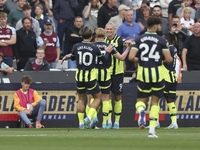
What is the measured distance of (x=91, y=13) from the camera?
20.9 m

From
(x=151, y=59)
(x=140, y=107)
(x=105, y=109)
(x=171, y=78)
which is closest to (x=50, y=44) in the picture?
(x=105, y=109)

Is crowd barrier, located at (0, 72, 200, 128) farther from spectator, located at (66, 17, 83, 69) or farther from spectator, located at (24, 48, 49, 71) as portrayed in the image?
spectator, located at (66, 17, 83, 69)

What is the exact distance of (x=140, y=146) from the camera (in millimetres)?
8758

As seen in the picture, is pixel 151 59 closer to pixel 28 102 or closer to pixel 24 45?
pixel 28 102

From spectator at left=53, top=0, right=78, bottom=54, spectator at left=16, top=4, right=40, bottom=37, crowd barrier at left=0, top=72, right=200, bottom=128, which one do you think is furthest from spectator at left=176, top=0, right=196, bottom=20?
spectator at left=16, top=4, right=40, bottom=37

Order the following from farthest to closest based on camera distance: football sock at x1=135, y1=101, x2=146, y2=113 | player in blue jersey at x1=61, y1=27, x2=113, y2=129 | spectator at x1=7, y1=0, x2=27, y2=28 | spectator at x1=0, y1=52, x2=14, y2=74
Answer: spectator at x1=7, y1=0, x2=27, y2=28, spectator at x1=0, y1=52, x2=14, y2=74, player in blue jersey at x1=61, y1=27, x2=113, y2=129, football sock at x1=135, y1=101, x2=146, y2=113

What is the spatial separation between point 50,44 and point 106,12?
Result: 2.33 metres

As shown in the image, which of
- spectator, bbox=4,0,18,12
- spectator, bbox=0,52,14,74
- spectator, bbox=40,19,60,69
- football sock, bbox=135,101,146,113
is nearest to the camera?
football sock, bbox=135,101,146,113

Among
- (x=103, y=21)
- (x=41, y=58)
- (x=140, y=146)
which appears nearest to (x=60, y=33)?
(x=103, y=21)

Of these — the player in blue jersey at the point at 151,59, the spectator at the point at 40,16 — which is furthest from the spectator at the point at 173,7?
the player in blue jersey at the point at 151,59

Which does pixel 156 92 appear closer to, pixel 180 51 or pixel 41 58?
pixel 41 58

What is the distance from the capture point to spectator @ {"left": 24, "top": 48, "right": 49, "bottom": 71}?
58.0 feet

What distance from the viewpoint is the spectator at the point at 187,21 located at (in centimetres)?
2050

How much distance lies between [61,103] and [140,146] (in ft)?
27.6
